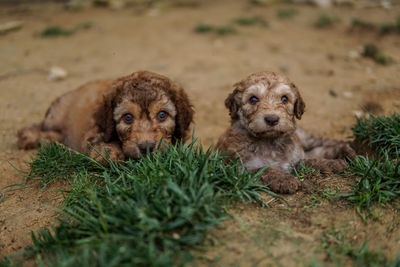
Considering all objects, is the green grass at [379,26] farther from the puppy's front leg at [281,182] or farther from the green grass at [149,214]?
the green grass at [149,214]

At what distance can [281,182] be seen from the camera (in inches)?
155

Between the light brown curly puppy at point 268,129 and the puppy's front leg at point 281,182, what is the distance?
0.07 meters

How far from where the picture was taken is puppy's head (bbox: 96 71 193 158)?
4.40 metres

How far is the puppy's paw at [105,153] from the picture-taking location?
4.49 m

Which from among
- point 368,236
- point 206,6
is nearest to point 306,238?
point 368,236

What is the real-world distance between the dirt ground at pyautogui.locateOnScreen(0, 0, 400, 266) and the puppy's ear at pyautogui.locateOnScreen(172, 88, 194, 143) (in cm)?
158

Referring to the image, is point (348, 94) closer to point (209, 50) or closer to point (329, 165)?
point (329, 165)

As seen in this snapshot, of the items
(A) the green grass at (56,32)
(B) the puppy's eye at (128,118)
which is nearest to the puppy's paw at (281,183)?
(B) the puppy's eye at (128,118)

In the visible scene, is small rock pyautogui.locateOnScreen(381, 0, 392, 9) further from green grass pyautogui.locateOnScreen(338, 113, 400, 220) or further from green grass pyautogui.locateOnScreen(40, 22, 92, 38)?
green grass pyautogui.locateOnScreen(40, 22, 92, 38)

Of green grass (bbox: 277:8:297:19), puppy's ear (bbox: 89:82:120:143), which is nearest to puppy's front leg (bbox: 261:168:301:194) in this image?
puppy's ear (bbox: 89:82:120:143)

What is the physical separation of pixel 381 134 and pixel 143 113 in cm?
322

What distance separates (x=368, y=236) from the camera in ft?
10.9

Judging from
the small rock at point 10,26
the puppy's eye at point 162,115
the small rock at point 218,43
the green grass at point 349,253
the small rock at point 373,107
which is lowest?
the green grass at point 349,253

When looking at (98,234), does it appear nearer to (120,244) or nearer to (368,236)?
(120,244)
